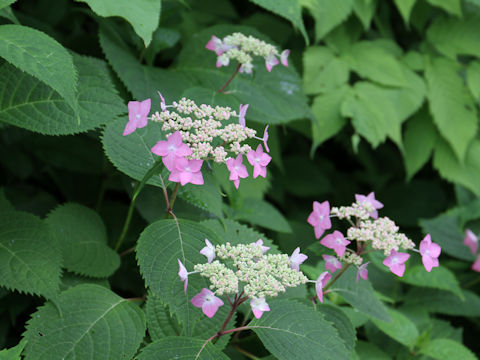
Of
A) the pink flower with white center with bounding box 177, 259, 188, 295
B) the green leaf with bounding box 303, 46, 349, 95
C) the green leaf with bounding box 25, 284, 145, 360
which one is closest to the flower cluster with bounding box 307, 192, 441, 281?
the pink flower with white center with bounding box 177, 259, 188, 295

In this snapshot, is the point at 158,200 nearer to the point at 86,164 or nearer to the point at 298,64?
the point at 86,164

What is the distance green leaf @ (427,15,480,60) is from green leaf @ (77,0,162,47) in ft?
4.91

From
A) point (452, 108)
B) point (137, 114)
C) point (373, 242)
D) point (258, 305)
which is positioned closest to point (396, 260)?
point (373, 242)

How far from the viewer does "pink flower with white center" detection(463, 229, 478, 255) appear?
2.16 m

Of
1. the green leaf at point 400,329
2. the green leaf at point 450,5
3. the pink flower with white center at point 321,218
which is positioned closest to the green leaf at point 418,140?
the green leaf at point 450,5

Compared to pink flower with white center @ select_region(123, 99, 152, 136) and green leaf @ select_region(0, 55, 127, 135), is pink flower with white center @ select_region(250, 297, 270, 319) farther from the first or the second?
green leaf @ select_region(0, 55, 127, 135)

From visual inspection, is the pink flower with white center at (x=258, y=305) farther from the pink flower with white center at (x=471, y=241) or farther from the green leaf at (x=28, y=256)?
the pink flower with white center at (x=471, y=241)

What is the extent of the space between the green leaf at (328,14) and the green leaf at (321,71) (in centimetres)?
10

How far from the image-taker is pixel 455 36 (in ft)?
7.76

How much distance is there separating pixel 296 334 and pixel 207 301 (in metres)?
0.23

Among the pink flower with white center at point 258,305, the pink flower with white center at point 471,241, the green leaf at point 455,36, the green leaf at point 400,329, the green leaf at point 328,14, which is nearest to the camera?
the pink flower with white center at point 258,305

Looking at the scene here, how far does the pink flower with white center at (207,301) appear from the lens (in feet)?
3.15

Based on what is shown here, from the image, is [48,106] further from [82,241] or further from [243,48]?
[243,48]

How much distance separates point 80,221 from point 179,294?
53 cm
